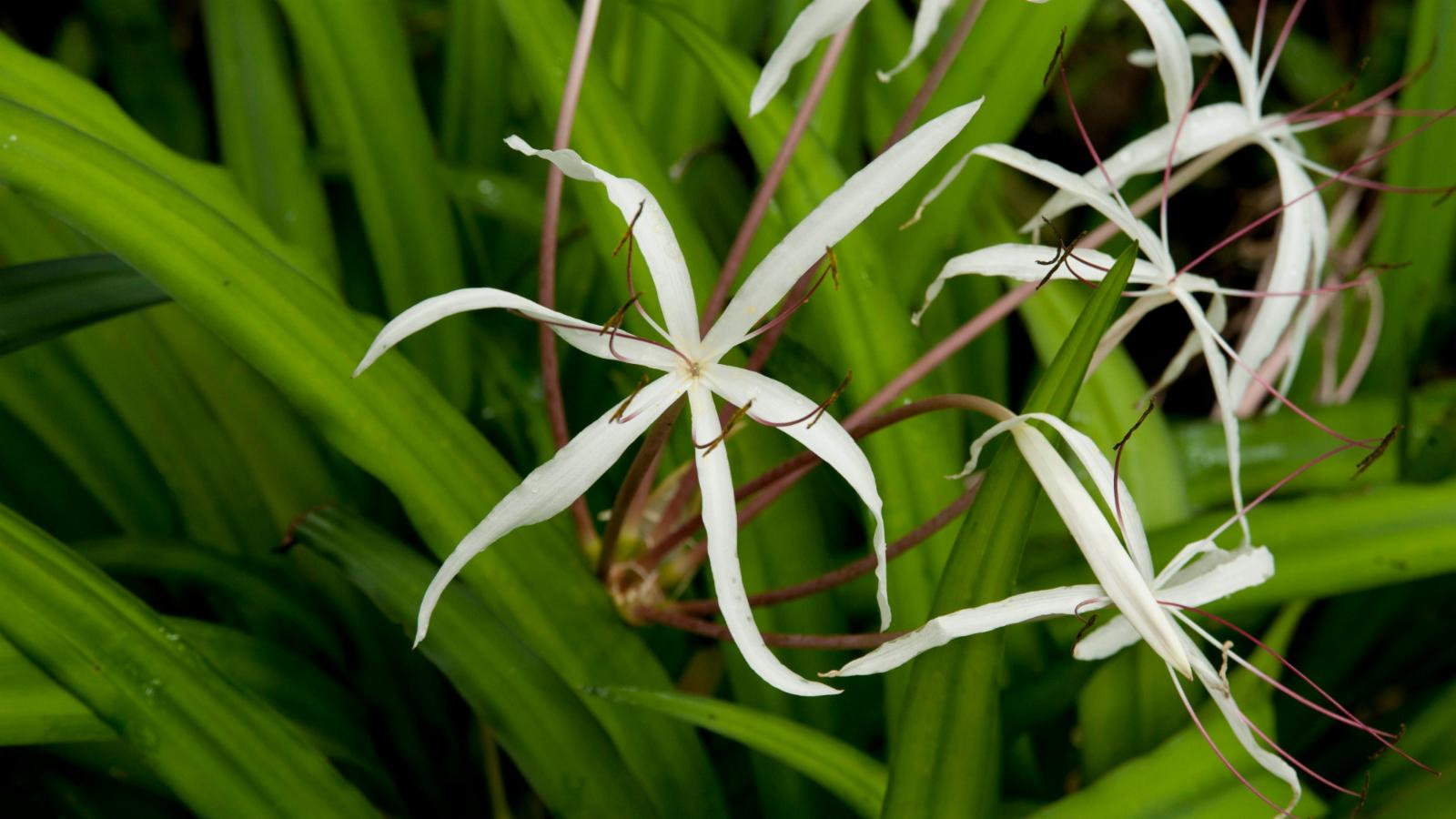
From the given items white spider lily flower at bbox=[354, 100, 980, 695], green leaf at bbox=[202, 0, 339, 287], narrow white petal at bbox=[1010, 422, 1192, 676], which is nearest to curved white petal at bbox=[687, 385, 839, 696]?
white spider lily flower at bbox=[354, 100, 980, 695]

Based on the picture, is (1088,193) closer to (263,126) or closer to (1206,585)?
(1206,585)

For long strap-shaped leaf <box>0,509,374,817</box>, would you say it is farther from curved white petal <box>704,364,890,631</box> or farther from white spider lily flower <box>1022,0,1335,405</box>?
white spider lily flower <box>1022,0,1335,405</box>

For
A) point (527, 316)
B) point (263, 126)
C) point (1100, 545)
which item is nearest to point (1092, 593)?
point (1100, 545)

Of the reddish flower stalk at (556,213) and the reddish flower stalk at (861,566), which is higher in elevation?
the reddish flower stalk at (556,213)

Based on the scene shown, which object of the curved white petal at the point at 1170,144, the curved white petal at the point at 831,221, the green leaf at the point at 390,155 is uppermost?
the green leaf at the point at 390,155

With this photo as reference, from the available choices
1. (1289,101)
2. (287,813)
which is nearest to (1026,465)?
(287,813)

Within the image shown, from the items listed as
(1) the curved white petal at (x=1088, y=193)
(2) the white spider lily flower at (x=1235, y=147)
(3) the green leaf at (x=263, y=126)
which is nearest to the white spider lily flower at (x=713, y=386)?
(1) the curved white petal at (x=1088, y=193)

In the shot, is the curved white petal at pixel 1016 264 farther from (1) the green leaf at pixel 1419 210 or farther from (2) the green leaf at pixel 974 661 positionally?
(1) the green leaf at pixel 1419 210
